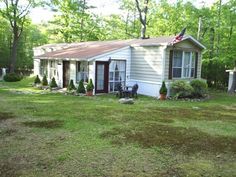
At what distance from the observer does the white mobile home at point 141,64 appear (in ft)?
52.6

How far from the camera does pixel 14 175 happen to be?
16.3ft

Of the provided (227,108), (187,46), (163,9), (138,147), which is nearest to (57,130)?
(138,147)

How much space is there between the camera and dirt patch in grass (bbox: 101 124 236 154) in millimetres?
6836

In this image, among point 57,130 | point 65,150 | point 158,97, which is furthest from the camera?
point 158,97

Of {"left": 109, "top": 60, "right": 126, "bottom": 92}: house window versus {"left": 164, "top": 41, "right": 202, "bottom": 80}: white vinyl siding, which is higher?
{"left": 164, "top": 41, "right": 202, "bottom": 80}: white vinyl siding

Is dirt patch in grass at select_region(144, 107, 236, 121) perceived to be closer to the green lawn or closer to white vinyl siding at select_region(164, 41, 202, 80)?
the green lawn

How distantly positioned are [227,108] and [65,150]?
919 centimetres

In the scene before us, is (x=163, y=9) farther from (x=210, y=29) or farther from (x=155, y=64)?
(x=155, y=64)

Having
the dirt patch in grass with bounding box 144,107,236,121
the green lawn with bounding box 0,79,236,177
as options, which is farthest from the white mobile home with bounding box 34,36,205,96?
the green lawn with bounding box 0,79,236,177

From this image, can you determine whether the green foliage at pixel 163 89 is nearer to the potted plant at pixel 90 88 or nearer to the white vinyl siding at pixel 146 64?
the white vinyl siding at pixel 146 64

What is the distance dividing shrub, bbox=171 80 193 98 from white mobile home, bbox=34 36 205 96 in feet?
1.89

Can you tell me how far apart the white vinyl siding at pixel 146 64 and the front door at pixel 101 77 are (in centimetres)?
184

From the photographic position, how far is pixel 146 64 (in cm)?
1686

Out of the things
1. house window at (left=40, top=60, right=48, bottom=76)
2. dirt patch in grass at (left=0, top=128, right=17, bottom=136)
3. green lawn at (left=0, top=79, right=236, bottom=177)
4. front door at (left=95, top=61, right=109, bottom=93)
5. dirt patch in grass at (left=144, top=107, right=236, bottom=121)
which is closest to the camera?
green lawn at (left=0, top=79, right=236, bottom=177)
